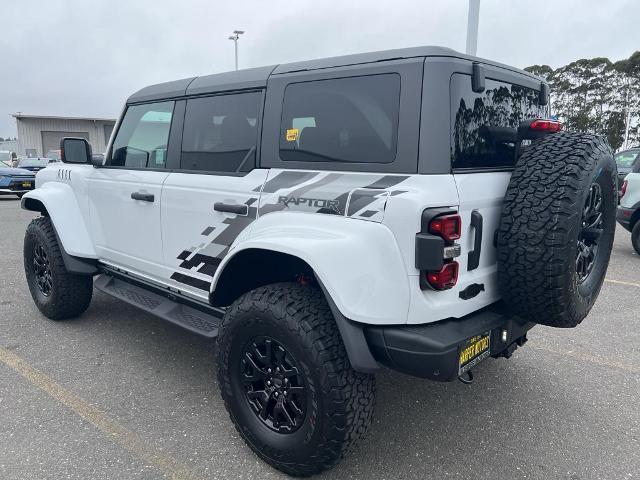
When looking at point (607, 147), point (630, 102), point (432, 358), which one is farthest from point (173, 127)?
point (630, 102)

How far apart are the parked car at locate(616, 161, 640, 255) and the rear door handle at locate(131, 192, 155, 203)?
702 cm

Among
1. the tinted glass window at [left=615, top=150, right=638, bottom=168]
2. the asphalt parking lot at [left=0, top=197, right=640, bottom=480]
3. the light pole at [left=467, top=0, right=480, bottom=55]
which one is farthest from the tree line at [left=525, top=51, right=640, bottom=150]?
the asphalt parking lot at [left=0, top=197, right=640, bottom=480]

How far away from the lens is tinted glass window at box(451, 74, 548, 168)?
226 cm

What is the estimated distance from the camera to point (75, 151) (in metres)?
3.88

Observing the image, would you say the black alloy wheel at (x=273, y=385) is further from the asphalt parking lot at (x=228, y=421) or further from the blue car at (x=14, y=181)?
the blue car at (x=14, y=181)

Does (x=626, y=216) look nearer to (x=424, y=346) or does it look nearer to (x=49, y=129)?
(x=424, y=346)

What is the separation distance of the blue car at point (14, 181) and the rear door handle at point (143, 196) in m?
13.2

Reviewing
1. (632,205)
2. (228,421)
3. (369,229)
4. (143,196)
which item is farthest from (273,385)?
(632,205)

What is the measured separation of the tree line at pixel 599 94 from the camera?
117 ft

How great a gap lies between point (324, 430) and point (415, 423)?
909 millimetres

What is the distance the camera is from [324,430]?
7.23ft

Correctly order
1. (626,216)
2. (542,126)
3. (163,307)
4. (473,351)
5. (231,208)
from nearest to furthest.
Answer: (473,351), (542,126), (231,208), (163,307), (626,216)

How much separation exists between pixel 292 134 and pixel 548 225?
1.31 meters

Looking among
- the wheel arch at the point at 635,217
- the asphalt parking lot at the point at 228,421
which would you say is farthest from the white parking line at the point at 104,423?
the wheel arch at the point at 635,217
